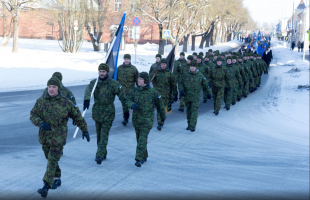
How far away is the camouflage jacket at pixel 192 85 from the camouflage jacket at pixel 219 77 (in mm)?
2616

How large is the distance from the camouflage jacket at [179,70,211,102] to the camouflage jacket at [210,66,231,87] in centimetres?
262

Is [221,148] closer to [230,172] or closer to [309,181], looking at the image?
[230,172]

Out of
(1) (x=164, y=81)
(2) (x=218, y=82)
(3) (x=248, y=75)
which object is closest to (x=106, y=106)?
(1) (x=164, y=81)

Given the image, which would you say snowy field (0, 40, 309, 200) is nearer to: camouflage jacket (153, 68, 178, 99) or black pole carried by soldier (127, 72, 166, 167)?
black pole carried by soldier (127, 72, 166, 167)

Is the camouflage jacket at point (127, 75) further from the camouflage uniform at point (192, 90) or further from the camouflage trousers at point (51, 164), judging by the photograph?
the camouflage trousers at point (51, 164)

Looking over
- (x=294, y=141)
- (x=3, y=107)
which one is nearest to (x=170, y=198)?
(x=294, y=141)

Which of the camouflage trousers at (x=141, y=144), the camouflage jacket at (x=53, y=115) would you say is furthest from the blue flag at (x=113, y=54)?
the camouflage jacket at (x=53, y=115)

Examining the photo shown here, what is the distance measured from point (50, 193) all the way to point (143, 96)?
2481 millimetres

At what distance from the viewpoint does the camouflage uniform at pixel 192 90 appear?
1035 cm

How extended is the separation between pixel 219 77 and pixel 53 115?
334 inches

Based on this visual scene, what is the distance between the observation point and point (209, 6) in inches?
1534

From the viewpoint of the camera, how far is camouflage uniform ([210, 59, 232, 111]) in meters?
13.1

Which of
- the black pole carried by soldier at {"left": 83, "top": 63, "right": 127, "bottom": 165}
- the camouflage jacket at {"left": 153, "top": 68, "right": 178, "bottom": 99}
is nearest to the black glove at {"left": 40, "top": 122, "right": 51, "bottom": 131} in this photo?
the black pole carried by soldier at {"left": 83, "top": 63, "right": 127, "bottom": 165}

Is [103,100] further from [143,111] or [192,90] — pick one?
[192,90]
